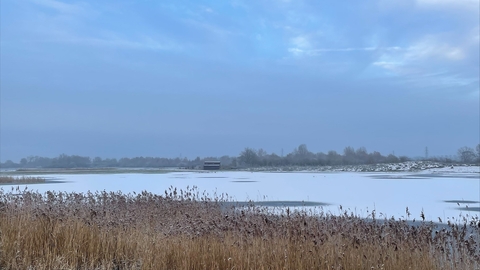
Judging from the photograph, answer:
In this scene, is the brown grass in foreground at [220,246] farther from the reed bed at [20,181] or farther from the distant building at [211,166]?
the distant building at [211,166]

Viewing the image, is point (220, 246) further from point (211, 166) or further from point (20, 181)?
point (211, 166)

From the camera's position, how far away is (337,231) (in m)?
7.46

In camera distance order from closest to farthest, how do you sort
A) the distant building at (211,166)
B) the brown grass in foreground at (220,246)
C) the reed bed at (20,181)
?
the brown grass in foreground at (220,246), the reed bed at (20,181), the distant building at (211,166)

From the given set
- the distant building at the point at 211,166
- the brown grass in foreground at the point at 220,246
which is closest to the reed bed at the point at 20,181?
the brown grass in foreground at the point at 220,246

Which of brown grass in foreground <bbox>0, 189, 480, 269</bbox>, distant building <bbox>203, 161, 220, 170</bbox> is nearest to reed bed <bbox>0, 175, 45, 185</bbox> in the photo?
brown grass in foreground <bbox>0, 189, 480, 269</bbox>

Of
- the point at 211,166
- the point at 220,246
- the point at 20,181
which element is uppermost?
the point at 211,166

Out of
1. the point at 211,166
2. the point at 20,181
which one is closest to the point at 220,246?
the point at 20,181

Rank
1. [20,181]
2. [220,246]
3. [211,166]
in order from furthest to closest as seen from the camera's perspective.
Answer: [211,166]
[20,181]
[220,246]

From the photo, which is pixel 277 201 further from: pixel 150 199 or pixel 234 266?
pixel 234 266

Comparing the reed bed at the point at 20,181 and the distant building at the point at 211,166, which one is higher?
the distant building at the point at 211,166

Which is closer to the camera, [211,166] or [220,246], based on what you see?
[220,246]

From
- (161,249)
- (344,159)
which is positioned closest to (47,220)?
(161,249)

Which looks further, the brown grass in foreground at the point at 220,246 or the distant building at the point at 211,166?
the distant building at the point at 211,166

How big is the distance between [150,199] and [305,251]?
6.72m
